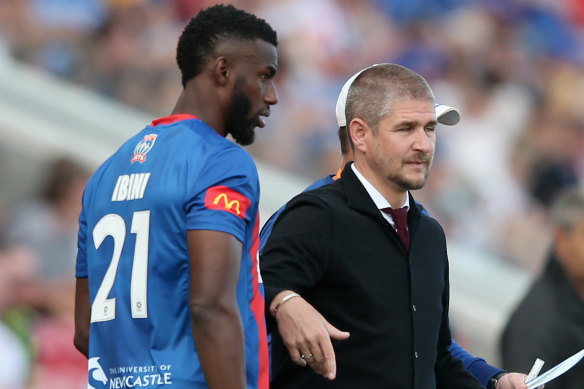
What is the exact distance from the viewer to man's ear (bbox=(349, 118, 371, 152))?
372cm

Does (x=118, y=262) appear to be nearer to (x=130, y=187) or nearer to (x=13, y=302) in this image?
(x=130, y=187)

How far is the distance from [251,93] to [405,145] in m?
0.56

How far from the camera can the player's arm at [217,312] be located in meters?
3.04

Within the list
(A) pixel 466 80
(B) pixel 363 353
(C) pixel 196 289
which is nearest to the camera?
(C) pixel 196 289

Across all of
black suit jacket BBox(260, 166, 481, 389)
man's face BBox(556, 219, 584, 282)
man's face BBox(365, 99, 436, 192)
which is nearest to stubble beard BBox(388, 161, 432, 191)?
man's face BBox(365, 99, 436, 192)

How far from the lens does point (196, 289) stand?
10.1ft

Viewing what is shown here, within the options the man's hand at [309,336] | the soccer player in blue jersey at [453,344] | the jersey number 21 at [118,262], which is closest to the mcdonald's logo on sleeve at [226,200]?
the jersey number 21 at [118,262]

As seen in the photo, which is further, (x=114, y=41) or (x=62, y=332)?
(x=114, y=41)

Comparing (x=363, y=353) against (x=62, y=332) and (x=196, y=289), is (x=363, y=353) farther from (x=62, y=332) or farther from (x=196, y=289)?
(x=62, y=332)

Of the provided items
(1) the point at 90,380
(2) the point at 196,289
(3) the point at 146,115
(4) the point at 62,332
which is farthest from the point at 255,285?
(3) the point at 146,115

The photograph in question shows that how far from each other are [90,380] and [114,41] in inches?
229

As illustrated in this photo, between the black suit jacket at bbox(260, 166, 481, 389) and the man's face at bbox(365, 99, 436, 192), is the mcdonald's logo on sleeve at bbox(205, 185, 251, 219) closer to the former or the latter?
the black suit jacket at bbox(260, 166, 481, 389)

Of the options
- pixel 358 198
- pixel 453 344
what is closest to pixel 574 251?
pixel 453 344

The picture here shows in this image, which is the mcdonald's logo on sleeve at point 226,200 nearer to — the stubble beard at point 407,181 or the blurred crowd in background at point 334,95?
the stubble beard at point 407,181
